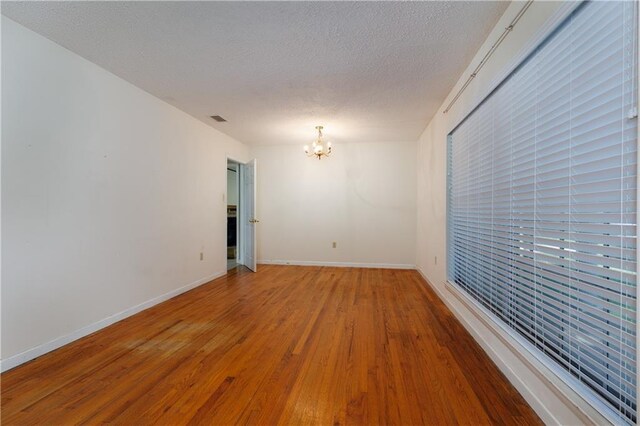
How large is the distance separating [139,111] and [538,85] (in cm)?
370

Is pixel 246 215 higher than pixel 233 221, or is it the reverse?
pixel 246 215

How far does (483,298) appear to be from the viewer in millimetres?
2402

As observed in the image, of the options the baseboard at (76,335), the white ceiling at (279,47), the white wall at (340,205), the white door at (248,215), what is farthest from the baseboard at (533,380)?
the white door at (248,215)

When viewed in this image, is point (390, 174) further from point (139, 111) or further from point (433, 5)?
point (139, 111)

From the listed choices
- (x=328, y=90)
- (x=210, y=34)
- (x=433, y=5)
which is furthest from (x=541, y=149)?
(x=210, y=34)

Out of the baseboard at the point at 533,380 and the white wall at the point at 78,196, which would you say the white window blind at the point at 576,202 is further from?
the white wall at the point at 78,196

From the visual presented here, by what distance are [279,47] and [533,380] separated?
2.96 meters

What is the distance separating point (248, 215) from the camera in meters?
5.43

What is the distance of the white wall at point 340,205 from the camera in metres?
5.46

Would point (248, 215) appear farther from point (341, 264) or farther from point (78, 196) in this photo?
point (78, 196)

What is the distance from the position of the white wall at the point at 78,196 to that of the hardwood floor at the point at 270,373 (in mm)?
330

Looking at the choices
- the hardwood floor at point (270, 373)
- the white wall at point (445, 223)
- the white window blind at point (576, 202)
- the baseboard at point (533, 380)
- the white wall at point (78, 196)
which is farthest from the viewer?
the white wall at point (78, 196)

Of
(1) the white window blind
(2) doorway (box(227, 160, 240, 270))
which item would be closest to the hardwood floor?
(1) the white window blind

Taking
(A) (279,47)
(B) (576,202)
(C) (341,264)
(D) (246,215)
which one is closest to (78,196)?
(A) (279,47)
